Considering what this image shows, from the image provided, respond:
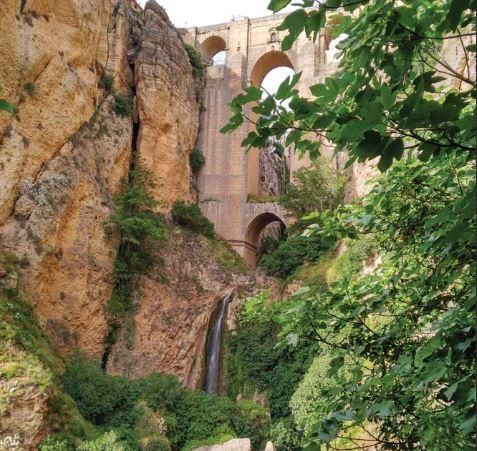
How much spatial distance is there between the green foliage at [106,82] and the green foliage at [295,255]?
33.5 ft

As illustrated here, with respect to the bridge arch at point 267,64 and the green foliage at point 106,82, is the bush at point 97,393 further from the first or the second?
the bridge arch at point 267,64

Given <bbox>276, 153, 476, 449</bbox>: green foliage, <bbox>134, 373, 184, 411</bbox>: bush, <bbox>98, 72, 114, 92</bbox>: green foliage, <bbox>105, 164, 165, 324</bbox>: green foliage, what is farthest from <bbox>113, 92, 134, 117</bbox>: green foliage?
<bbox>276, 153, 476, 449</bbox>: green foliage

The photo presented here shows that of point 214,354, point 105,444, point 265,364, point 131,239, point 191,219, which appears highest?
point 191,219

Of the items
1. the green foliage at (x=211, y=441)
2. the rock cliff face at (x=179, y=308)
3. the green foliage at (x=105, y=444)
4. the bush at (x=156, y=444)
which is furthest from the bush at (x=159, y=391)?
the rock cliff face at (x=179, y=308)

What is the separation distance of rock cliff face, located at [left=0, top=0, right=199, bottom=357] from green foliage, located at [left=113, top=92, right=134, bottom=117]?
0.64 feet

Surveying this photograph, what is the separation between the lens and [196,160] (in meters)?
25.8

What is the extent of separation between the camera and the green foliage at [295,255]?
67.7ft

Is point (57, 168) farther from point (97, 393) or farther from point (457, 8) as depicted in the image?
point (457, 8)

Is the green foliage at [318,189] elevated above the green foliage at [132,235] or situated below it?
above

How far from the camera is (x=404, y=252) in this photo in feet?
9.67

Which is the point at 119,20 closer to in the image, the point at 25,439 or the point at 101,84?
the point at 101,84

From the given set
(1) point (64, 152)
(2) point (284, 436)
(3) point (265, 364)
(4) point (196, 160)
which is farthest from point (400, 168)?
(4) point (196, 160)

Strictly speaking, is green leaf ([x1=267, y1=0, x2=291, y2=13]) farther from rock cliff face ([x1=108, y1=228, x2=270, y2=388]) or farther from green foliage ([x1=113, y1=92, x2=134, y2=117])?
green foliage ([x1=113, y1=92, x2=134, y2=117])

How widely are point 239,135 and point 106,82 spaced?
9.02 metres
